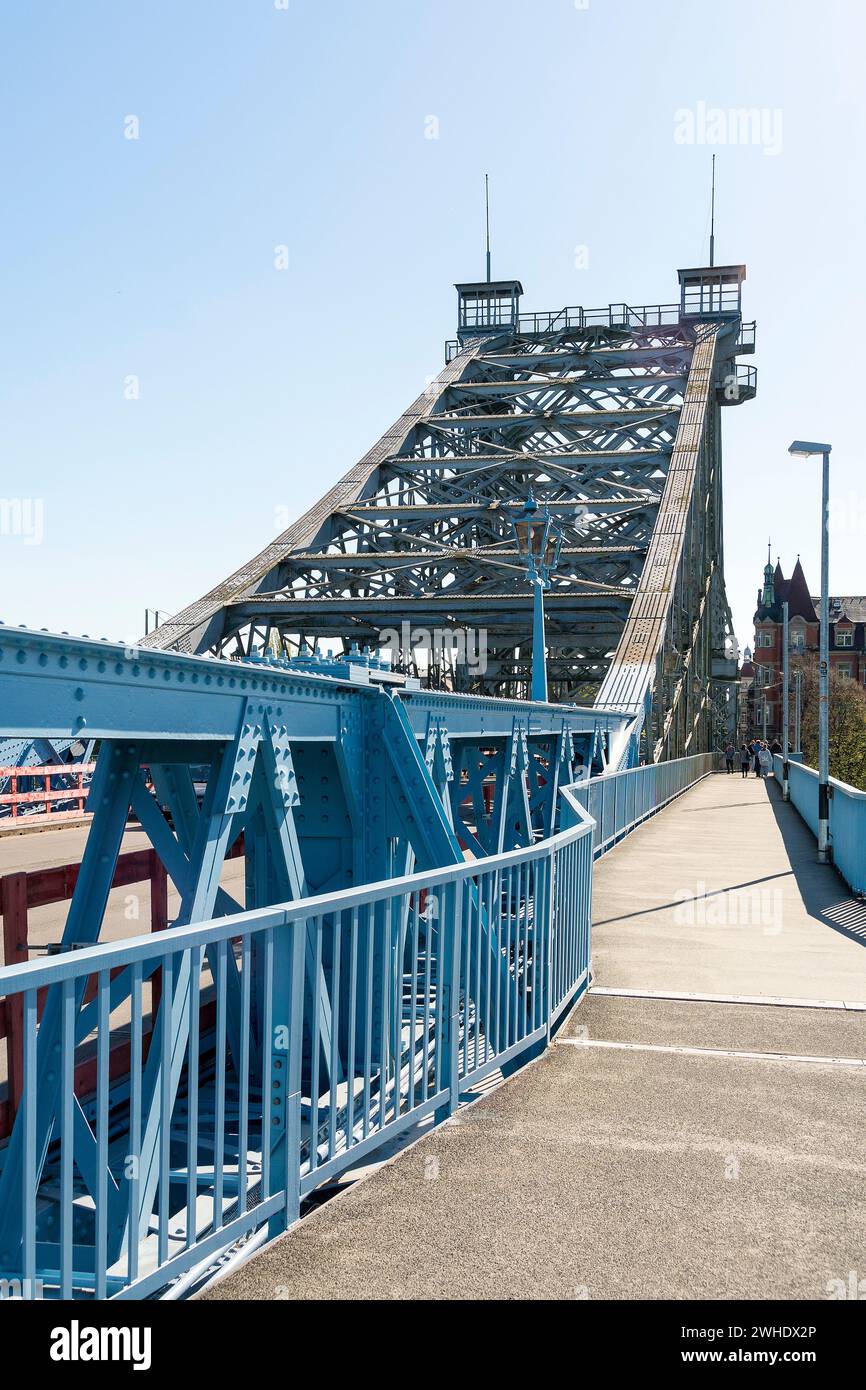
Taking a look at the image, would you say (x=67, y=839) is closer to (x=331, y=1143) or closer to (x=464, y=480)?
(x=331, y=1143)

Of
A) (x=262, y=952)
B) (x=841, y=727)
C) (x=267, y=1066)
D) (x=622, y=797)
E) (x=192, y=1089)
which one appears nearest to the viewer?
(x=192, y=1089)

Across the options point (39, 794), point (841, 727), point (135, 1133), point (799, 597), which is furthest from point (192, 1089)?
point (799, 597)

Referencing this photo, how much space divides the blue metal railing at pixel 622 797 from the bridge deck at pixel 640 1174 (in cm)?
469

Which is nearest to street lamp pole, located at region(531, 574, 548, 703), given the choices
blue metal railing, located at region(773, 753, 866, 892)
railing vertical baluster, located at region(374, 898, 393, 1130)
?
blue metal railing, located at region(773, 753, 866, 892)

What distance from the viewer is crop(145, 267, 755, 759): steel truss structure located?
32.7 m

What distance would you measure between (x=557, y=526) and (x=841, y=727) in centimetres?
A: 4552

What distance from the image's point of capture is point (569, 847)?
311 inches

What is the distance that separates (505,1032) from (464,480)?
39.8 m

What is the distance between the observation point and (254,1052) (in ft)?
26.5

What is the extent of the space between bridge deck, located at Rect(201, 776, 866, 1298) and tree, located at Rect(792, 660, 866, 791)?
3751 cm

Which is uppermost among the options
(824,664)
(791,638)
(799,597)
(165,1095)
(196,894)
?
(799,597)

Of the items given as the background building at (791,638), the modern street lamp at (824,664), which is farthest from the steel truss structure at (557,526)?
the background building at (791,638)

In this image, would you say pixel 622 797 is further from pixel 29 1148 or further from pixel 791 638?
pixel 791 638
